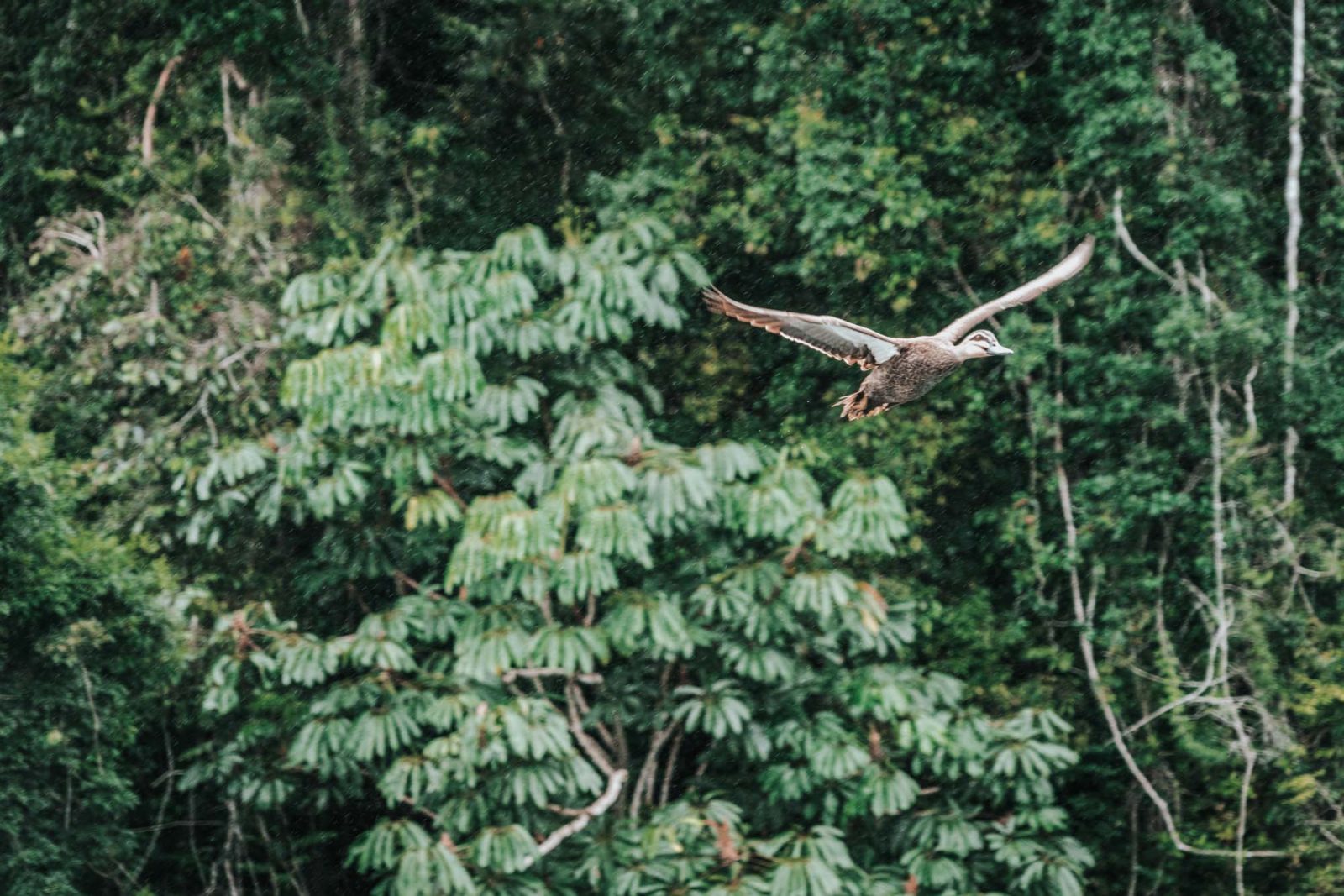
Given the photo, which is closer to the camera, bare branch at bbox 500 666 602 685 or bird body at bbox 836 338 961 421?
bird body at bbox 836 338 961 421

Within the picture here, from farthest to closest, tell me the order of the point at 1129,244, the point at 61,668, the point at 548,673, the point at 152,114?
the point at 152,114
the point at 1129,244
the point at 61,668
the point at 548,673

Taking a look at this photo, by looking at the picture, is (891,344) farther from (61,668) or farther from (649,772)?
(61,668)

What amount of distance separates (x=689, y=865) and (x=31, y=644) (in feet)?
9.73

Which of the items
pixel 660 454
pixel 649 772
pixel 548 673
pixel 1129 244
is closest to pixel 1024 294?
pixel 660 454

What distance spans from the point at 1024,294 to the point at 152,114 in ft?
20.8

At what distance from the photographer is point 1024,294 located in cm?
445

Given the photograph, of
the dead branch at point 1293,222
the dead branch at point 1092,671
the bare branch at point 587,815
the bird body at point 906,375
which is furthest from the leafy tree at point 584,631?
the dead branch at point 1293,222

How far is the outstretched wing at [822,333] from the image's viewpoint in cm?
445

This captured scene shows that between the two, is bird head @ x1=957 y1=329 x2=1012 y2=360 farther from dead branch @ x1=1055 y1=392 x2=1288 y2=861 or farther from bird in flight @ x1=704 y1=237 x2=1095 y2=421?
dead branch @ x1=1055 y1=392 x2=1288 y2=861

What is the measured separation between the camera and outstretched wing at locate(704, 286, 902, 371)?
4453 mm

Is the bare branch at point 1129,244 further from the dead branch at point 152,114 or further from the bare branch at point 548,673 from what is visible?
the dead branch at point 152,114

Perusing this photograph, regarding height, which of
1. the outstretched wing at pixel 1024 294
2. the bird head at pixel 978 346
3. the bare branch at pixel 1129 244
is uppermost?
the outstretched wing at pixel 1024 294

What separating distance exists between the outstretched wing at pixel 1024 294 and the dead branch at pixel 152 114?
19.2ft

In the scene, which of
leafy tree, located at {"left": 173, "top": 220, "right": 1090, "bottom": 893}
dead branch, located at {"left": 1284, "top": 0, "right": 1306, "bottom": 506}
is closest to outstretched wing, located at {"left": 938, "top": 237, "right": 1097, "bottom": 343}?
leafy tree, located at {"left": 173, "top": 220, "right": 1090, "bottom": 893}
